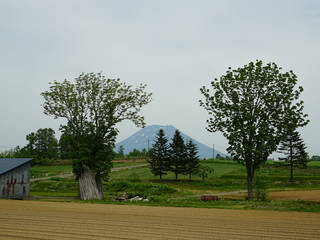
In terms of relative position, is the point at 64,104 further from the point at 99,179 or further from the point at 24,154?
the point at 24,154

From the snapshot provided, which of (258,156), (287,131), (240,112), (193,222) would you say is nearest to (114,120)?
(240,112)

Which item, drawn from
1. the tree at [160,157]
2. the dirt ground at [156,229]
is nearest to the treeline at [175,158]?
the tree at [160,157]

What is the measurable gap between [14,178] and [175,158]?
1711 inches

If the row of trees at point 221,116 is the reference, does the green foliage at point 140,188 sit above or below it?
below

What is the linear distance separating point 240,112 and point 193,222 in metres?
18.1

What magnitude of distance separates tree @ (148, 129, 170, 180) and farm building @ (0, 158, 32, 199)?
38448 millimetres

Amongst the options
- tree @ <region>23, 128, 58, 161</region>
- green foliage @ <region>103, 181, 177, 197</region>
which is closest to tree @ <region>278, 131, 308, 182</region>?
green foliage @ <region>103, 181, 177, 197</region>

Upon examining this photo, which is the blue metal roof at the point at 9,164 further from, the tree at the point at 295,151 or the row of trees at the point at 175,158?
the tree at the point at 295,151

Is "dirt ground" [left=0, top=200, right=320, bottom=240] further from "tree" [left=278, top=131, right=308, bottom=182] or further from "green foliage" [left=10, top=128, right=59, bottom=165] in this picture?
"green foliage" [left=10, top=128, right=59, bottom=165]

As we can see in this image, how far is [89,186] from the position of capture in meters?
32.8

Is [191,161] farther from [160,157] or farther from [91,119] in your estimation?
[91,119]

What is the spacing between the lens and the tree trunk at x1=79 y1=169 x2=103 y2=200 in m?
32.4

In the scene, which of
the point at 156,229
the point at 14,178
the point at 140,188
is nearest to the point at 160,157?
the point at 140,188

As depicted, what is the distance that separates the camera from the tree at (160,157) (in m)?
70.1
